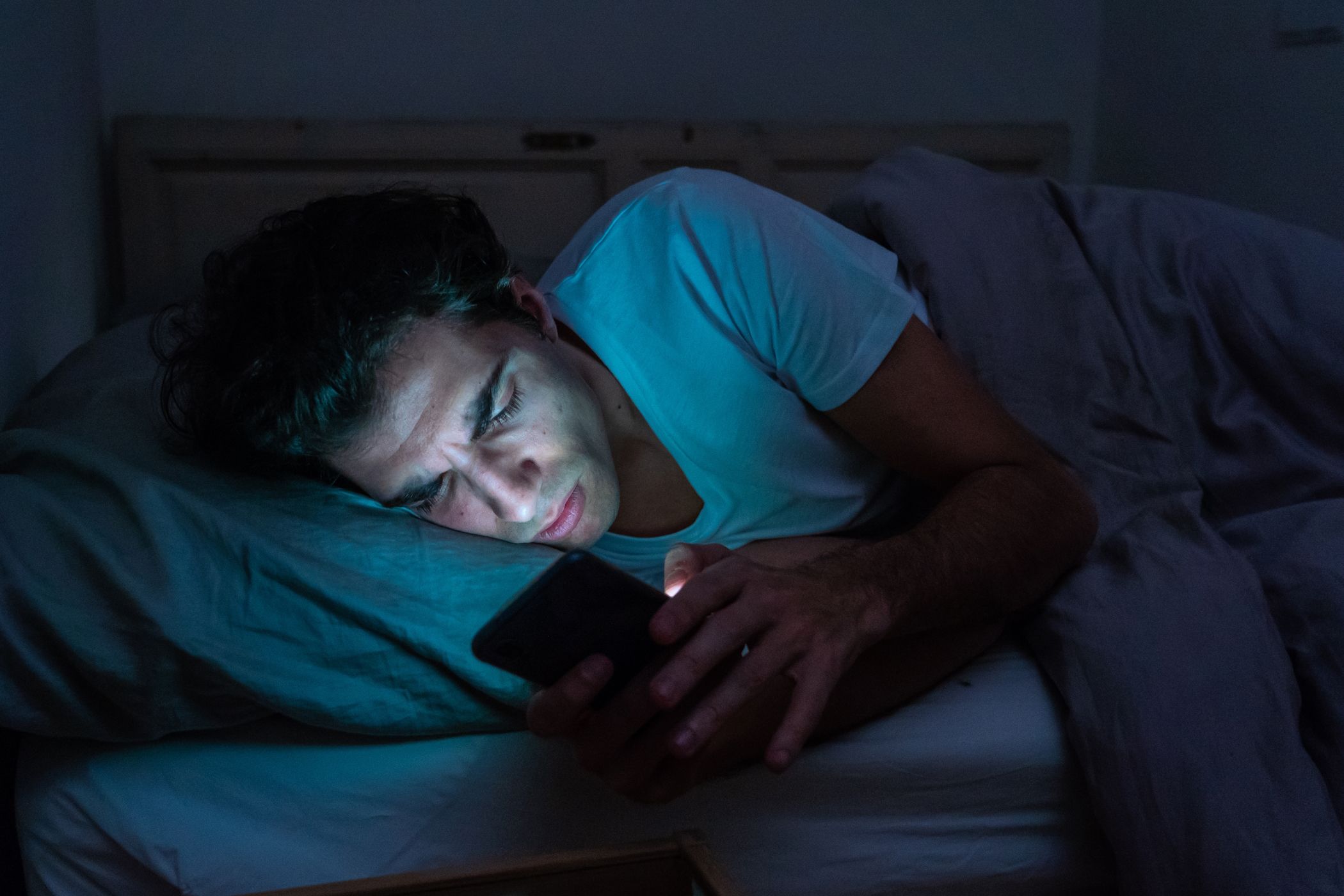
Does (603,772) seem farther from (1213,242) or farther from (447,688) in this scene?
(1213,242)

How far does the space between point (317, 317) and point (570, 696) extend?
42 cm

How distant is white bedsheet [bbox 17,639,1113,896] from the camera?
806 millimetres

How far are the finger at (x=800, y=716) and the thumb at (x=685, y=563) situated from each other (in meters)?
0.11

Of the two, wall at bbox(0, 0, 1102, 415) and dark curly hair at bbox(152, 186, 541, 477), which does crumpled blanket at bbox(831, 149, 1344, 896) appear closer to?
dark curly hair at bbox(152, 186, 541, 477)

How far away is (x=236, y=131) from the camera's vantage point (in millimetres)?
1857

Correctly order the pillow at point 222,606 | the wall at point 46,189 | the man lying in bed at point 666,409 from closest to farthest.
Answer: the pillow at point 222,606 < the man lying in bed at point 666,409 < the wall at point 46,189

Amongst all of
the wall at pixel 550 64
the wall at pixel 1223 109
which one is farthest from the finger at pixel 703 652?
the wall at pixel 1223 109

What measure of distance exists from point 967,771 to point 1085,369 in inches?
19.1

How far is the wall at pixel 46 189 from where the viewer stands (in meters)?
1.20

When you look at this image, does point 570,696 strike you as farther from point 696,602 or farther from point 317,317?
point 317,317

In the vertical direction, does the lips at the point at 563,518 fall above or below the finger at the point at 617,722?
above

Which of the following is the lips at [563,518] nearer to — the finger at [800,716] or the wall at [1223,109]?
the finger at [800,716]

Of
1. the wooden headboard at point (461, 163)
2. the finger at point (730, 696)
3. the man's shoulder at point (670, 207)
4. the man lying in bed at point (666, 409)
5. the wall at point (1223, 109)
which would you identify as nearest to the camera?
the finger at point (730, 696)

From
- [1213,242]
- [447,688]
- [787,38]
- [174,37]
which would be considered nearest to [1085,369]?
[1213,242]
